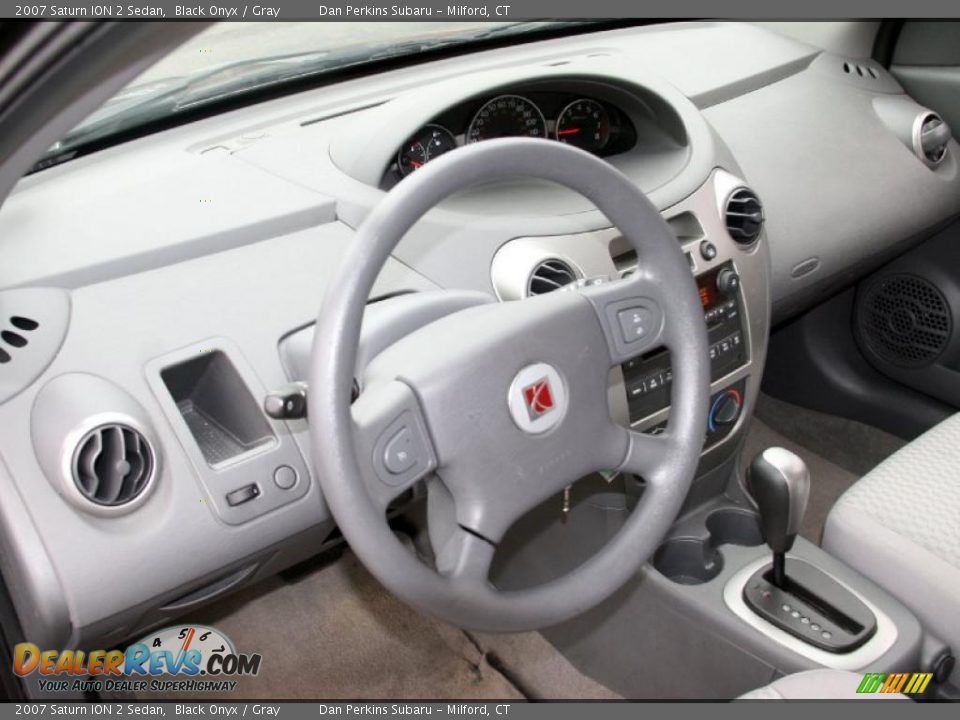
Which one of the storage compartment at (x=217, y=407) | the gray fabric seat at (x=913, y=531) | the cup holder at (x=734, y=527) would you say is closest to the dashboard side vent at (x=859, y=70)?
the gray fabric seat at (x=913, y=531)

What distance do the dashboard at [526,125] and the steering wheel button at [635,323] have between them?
0.51m

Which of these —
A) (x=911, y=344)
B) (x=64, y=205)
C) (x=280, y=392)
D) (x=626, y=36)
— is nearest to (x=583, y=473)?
(x=280, y=392)

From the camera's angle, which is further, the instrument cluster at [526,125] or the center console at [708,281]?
the instrument cluster at [526,125]

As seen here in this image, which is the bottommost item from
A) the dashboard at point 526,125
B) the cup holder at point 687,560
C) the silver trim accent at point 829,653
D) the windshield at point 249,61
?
the cup holder at point 687,560

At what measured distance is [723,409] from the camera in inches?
70.3

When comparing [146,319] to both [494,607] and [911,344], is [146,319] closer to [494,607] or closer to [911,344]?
[494,607]

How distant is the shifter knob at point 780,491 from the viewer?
1.56m

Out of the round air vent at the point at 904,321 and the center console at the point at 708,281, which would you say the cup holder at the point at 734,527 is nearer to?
the center console at the point at 708,281

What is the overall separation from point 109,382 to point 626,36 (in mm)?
1457

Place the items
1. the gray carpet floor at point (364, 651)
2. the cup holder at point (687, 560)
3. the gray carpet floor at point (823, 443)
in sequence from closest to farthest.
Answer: the cup holder at point (687, 560) < the gray carpet floor at point (364, 651) < the gray carpet floor at point (823, 443)

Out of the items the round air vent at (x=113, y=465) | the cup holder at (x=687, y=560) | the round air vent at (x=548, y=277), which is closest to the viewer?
the round air vent at (x=113, y=465)

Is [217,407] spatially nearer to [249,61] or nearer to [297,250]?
[297,250]

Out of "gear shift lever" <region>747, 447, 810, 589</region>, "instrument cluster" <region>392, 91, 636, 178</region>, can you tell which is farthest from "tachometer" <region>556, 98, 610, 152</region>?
"gear shift lever" <region>747, 447, 810, 589</region>

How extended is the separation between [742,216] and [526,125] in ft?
1.35
